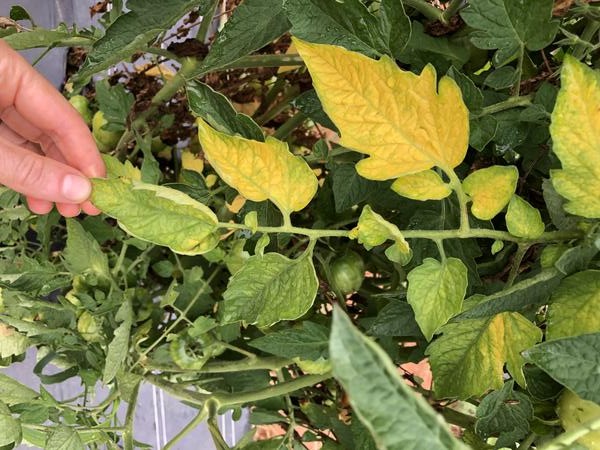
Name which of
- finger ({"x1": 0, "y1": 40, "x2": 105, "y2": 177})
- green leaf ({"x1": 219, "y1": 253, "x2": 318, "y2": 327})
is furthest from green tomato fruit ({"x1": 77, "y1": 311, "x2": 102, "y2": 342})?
green leaf ({"x1": 219, "y1": 253, "x2": 318, "y2": 327})

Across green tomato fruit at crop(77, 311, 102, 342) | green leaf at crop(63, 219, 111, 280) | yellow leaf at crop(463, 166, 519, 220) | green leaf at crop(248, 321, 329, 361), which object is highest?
yellow leaf at crop(463, 166, 519, 220)

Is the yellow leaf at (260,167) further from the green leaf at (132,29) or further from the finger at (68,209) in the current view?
the finger at (68,209)

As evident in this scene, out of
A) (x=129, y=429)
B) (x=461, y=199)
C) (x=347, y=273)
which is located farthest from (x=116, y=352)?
(x=461, y=199)

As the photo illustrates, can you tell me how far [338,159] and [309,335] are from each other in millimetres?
123

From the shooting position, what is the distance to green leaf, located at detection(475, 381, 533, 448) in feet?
1.02

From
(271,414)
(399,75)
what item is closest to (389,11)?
(399,75)

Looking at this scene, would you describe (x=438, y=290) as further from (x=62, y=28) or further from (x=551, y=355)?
(x=62, y=28)

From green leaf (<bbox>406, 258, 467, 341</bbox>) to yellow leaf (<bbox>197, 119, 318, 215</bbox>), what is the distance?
0.07m

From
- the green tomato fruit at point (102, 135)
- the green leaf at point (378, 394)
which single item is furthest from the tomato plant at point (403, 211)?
the green tomato fruit at point (102, 135)

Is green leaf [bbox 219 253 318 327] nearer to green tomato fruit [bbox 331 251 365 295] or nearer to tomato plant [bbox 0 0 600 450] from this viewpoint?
tomato plant [bbox 0 0 600 450]

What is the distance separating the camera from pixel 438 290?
0.28 meters

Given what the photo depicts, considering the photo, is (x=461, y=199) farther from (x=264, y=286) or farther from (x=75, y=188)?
(x=75, y=188)

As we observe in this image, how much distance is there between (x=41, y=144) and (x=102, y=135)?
0.12m

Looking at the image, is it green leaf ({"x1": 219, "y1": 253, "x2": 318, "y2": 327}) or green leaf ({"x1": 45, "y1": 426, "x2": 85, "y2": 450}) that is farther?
green leaf ({"x1": 45, "y1": 426, "x2": 85, "y2": 450})
